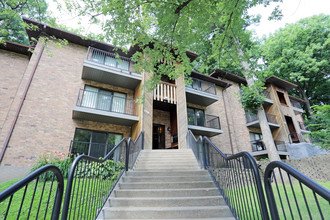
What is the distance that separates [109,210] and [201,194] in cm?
212

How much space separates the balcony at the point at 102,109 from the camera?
334 inches

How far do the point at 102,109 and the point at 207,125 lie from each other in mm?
8115

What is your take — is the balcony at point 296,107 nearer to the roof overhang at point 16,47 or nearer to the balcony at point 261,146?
the balcony at point 261,146

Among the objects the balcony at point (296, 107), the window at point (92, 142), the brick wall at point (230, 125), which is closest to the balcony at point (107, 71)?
the window at point (92, 142)

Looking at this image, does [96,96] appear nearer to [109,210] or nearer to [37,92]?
[37,92]

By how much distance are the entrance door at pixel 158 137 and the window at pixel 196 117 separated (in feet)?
7.49

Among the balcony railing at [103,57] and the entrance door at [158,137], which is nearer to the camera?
the balcony railing at [103,57]

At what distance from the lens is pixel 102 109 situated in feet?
31.0

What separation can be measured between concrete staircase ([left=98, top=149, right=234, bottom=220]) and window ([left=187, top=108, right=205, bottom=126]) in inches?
306

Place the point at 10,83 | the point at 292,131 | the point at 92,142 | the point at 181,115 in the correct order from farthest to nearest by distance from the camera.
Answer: the point at 292,131, the point at 181,115, the point at 92,142, the point at 10,83

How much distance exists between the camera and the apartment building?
769 cm

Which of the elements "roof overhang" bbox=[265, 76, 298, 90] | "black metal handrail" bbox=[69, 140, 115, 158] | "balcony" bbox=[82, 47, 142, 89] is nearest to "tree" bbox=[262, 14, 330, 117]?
"roof overhang" bbox=[265, 76, 298, 90]

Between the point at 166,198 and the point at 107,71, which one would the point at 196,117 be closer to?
the point at 107,71

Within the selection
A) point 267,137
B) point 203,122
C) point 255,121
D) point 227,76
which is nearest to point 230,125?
point 255,121
